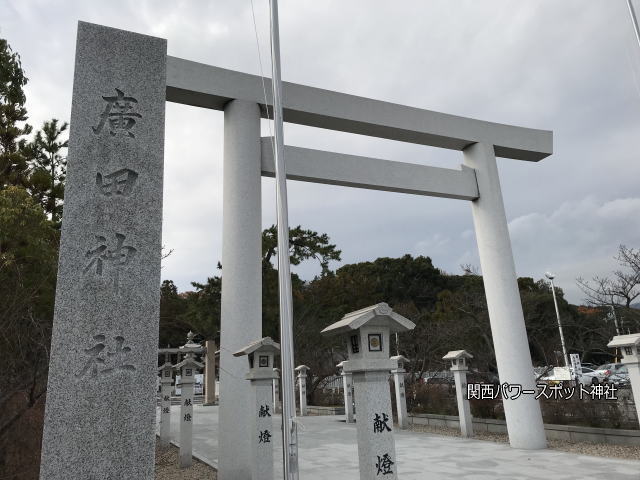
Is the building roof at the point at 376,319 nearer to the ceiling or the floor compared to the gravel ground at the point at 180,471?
nearer to the ceiling

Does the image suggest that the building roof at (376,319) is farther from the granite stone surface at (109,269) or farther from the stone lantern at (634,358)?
the stone lantern at (634,358)

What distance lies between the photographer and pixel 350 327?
4402mm

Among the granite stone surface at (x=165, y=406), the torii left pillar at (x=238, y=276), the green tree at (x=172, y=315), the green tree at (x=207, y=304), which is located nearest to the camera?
the torii left pillar at (x=238, y=276)

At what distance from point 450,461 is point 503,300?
11.3 feet

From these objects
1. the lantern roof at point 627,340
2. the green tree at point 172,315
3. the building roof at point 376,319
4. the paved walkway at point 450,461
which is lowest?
the paved walkway at point 450,461

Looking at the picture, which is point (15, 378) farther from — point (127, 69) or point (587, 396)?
point (587, 396)

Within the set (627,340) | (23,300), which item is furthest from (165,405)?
(627,340)

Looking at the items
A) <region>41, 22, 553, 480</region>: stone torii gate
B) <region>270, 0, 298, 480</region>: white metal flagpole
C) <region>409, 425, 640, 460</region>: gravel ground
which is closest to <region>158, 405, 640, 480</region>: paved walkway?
<region>409, 425, 640, 460</region>: gravel ground

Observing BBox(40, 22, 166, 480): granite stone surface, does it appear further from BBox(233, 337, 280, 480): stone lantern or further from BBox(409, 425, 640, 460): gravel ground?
BBox(409, 425, 640, 460): gravel ground

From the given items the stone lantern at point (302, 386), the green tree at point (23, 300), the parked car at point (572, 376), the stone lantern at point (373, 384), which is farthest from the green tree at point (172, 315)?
the stone lantern at point (373, 384)

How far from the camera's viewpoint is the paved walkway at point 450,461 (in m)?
6.68

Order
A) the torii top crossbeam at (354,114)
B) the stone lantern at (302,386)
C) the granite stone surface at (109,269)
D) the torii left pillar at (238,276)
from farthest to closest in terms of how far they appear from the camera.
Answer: the stone lantern at (302,386) → the torii top crossbeam at (354,114) → the torii left pillar at (238,276) → the granite stone surface at (109,269)

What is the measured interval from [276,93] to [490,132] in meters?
Result: 7.62

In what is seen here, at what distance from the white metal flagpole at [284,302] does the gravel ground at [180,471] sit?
4633 mm
